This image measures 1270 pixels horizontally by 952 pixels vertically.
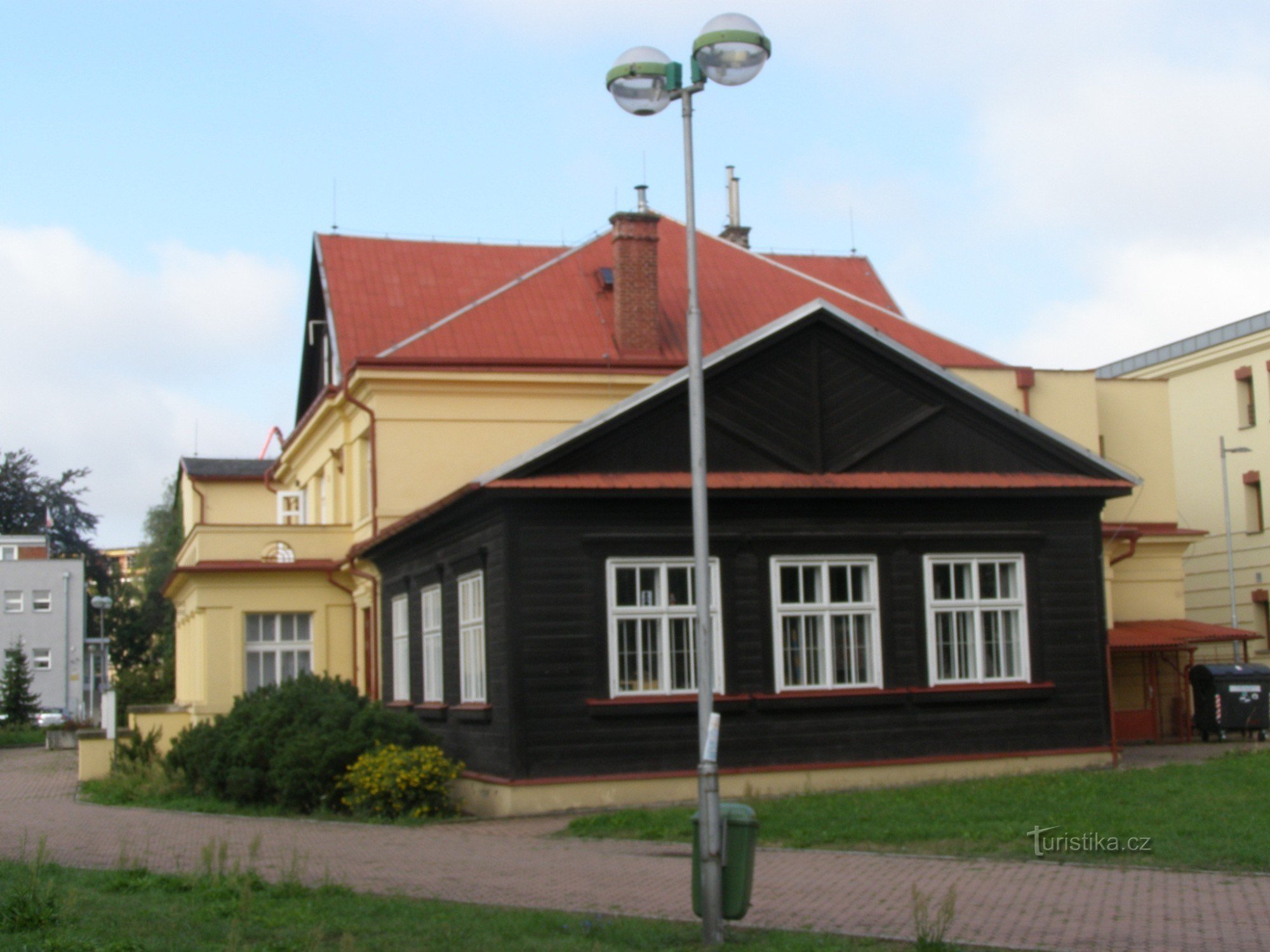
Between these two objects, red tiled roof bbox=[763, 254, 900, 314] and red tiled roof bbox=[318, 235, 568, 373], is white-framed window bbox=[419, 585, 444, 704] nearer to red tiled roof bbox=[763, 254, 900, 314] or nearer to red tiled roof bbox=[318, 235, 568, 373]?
red tiled roof bbox=[318, 235, 568, 373]

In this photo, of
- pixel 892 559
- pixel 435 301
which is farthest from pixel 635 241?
pixel 892 559

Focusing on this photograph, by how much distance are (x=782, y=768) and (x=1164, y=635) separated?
40.8 ft

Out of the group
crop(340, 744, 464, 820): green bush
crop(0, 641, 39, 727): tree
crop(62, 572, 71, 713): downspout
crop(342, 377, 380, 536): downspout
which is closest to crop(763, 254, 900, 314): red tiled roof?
crop(342, 377, 380, 536): downspout

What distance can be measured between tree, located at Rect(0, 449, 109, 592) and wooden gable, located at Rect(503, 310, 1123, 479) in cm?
6854

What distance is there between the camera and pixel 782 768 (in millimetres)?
19234

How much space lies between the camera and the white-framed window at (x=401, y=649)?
23.9 metres

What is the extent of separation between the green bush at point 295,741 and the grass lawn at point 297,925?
704 centimetres

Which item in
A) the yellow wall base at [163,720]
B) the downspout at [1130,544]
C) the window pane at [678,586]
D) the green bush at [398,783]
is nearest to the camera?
the green bush at [398,783]

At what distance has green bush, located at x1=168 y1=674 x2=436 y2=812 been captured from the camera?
18844mm

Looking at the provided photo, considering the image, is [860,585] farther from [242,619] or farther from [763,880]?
[242,619]

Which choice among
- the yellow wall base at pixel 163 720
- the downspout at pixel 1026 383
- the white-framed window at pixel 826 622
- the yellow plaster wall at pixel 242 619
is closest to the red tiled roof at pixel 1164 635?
the downspout at pixel 1026 383

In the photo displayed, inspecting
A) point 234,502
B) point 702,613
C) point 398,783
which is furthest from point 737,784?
point 234,502

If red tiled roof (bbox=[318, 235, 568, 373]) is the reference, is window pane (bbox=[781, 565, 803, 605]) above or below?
below

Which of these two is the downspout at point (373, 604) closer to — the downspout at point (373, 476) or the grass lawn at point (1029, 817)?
the downspout at point (373, 476)
